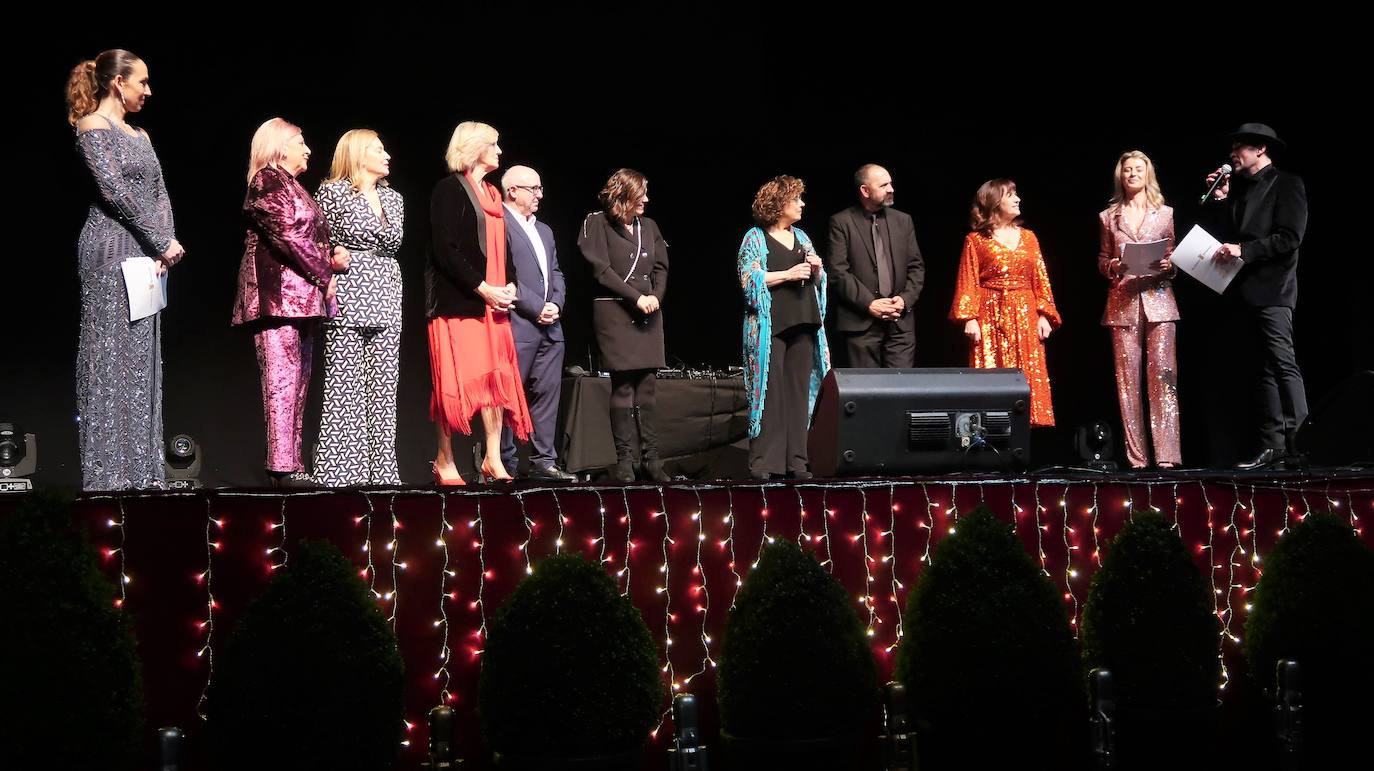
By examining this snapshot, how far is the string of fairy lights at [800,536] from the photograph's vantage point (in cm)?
353

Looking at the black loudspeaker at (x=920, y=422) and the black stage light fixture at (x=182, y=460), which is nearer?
the black loudspeaker at (x=920, y=422)

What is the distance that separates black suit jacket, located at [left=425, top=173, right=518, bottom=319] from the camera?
5027 millimetres

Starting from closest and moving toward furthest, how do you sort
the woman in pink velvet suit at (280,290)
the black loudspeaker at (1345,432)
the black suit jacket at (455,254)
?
the woman in pink velvet suit at (280,290) < the black suit jacket at (455,254) < the black loudspeaker at (1345,432)

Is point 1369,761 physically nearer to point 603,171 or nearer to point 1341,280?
point 1341,280

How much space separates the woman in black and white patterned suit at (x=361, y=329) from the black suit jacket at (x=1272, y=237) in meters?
3.92

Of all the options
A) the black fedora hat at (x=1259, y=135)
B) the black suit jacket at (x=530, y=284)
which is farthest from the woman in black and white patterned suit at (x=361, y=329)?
the black fedora hat at (x=1259, y=135)

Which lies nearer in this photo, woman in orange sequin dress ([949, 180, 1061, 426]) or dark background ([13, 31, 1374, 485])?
woman in orange sequin dress ([949, 180, 1061, 426])

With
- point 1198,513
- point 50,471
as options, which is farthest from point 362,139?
point 1198,513

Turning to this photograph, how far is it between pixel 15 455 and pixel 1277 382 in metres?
5.84

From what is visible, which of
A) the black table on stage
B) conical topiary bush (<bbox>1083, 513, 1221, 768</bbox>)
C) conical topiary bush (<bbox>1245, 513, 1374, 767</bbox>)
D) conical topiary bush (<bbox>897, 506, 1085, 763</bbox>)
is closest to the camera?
conical topiary bush (<bbox>897, 506, 1085, 763</bbox>)

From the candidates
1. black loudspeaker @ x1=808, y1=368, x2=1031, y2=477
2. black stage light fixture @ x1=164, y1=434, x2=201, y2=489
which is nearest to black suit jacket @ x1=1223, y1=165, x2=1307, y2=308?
black loudspeaker @ x1=808, y1=368, x2=1031, y2=477

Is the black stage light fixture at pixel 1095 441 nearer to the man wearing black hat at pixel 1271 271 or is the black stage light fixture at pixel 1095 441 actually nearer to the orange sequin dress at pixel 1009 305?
the orange sequin dress at pixel 1009 305

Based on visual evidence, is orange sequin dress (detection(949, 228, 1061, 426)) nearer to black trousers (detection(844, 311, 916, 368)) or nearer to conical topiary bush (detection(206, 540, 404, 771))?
black trousers (detection(844, 311, 916, 368))

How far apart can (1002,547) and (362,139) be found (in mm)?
3094
